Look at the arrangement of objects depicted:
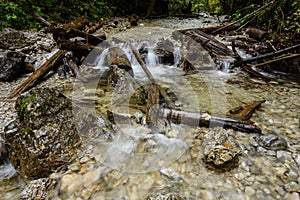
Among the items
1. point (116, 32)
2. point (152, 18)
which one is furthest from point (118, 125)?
point (152, 18)

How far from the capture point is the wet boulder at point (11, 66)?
4848mm

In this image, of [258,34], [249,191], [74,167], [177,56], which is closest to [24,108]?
[74,167]

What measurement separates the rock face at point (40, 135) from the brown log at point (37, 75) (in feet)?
5.39

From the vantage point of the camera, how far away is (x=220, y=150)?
9.13ft

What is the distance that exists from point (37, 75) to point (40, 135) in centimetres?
273

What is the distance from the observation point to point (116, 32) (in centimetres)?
1012

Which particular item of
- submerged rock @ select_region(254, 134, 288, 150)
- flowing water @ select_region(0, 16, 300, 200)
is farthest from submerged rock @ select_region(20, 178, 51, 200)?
submerged rock @ select_region(254, 134, 288, 150)

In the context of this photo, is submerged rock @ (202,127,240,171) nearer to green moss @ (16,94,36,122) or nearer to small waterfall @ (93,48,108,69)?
green moss @ (16,94,36,122)

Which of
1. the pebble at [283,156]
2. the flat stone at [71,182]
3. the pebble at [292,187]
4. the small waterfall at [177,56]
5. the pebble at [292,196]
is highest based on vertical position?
the small waterfall at [177,56]

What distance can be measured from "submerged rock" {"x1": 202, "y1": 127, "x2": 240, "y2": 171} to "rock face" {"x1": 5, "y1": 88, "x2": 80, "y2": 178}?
6.13 feet

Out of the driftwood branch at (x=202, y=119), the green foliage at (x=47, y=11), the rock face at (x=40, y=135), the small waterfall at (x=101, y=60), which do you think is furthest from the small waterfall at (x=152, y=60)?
the green foliage at (x=47, y=11)

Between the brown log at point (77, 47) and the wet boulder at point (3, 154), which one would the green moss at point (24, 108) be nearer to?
the wet boulder at point (3, 154)

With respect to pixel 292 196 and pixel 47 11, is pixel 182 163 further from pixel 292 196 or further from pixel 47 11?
pixel 47 11

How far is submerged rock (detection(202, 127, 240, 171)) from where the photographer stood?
2.65 meters
